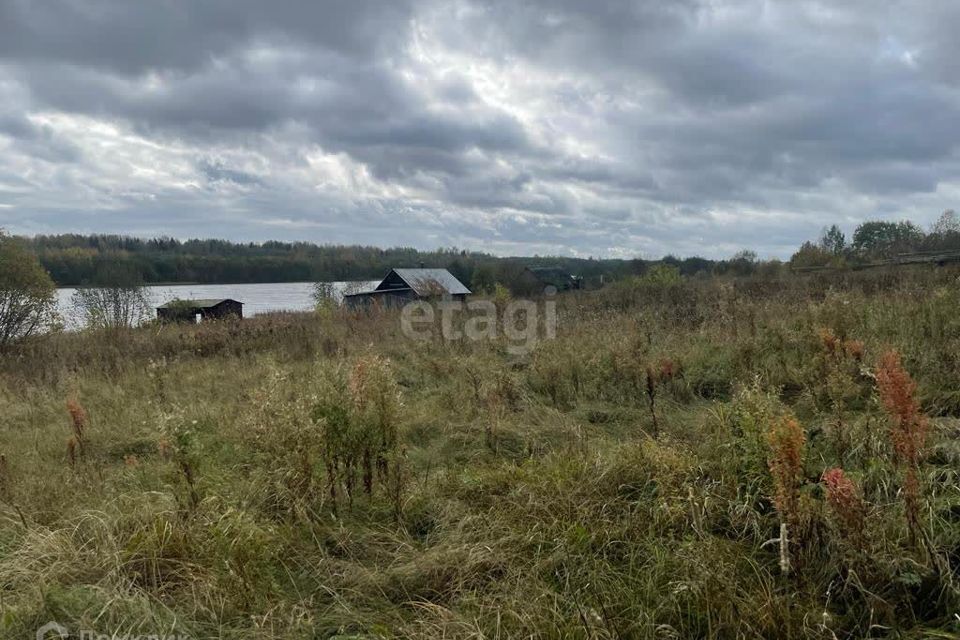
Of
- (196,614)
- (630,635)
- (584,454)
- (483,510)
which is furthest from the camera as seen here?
(584,454)

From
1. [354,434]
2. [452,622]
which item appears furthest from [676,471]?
[354,434]

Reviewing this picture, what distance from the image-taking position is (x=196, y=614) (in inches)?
96.9

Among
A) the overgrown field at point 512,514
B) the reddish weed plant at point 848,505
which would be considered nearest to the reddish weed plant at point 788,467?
the overgrown field at point 512,514

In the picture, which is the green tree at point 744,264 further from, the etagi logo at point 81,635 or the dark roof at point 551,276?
the etagi logo at point 81,635

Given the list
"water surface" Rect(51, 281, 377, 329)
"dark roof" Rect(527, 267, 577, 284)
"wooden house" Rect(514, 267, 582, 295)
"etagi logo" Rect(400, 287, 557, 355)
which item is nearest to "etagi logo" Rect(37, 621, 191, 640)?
"etagi logo" Rect(400, 287, 557, 355)

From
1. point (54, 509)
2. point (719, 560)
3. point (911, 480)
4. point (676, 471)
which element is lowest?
point (54, 509)

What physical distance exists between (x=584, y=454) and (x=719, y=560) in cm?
158

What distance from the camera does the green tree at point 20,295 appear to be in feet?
38.6

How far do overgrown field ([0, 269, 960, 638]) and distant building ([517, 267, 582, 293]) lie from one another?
25.8 metres

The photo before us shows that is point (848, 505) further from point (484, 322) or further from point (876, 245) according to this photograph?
point (876, 245)

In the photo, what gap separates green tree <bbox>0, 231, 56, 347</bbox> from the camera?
11.8 meters

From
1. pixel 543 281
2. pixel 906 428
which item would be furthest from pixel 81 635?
pixel 543 281

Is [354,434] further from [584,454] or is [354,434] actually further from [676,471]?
[676,471]

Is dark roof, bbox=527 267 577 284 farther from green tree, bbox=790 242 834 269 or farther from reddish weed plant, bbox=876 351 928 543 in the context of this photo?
reddish weed plant, bbox=876 351 928 543
